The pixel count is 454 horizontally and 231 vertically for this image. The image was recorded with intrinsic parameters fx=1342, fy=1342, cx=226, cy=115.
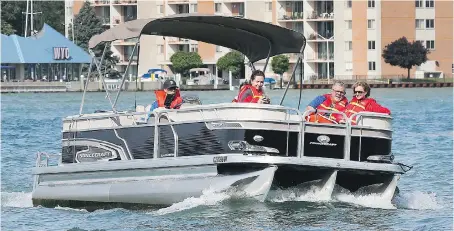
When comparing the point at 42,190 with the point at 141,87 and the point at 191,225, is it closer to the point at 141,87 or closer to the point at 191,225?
the point at 191,225

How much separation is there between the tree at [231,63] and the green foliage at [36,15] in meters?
25.6

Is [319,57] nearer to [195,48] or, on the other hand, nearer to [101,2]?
[195,48]

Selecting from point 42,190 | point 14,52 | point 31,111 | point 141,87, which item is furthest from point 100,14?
point 42,190

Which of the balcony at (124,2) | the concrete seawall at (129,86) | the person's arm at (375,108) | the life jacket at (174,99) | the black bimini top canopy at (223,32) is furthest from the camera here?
the balcony at (124,2)

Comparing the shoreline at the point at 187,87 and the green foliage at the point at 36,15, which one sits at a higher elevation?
the green foliage at the point at 36,15

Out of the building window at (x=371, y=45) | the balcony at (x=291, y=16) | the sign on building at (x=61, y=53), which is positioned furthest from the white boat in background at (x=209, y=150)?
the balcony at (x=291, y=16)

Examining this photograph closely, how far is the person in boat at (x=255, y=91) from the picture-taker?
17688 millimetres

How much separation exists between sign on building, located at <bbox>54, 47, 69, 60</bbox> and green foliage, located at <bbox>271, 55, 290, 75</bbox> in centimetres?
1619

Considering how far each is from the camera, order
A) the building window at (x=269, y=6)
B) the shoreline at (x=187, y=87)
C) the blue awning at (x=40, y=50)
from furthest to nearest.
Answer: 1. the building window at (x=269, y=6)
2. the blue awning at (x=40, y=50)
3. the shoreline at (x=187, y=87)

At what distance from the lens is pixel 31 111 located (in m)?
62.2

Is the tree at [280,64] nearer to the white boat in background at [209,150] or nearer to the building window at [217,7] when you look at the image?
the building window at [217,7]

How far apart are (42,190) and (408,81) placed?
86426mm

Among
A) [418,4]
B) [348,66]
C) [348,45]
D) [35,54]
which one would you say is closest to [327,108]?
[348,66]

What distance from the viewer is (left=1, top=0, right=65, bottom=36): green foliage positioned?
125 meters
